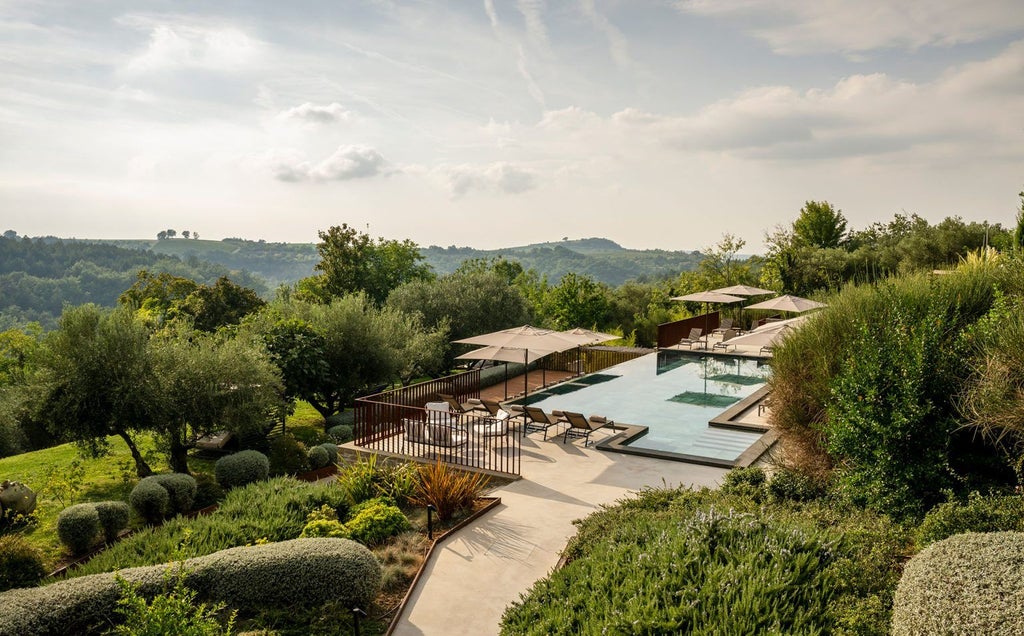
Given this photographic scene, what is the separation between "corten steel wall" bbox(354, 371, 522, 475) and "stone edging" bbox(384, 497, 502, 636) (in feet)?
4.37

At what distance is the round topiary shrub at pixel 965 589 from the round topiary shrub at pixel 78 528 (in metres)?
10.8

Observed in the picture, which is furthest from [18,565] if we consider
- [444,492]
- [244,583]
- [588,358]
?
[588,358]

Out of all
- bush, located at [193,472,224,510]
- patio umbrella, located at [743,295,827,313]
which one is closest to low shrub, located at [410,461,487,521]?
bush, located at [193,472,224,510]

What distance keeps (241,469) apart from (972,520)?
1184 centimetres

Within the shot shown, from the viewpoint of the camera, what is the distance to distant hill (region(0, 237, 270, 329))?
96.6m

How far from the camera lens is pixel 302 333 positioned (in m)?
17.8

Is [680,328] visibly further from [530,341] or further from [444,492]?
[444,492]

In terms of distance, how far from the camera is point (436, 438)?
41.0 feet

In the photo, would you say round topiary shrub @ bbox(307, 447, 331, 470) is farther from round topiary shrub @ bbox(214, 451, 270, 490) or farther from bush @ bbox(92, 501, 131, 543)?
bush @ bbox(92, 501, 131, 543)

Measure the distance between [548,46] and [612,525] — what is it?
13.1m

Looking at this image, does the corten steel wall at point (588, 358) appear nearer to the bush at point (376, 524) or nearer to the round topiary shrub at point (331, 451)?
the round topiary shrub at point (331, 451)

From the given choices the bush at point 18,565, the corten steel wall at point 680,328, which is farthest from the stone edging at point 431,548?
the corten steel wall at point 680,328

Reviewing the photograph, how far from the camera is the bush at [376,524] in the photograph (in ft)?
29.1

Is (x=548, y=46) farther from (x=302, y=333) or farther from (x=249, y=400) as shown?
(x=249, y=400)
